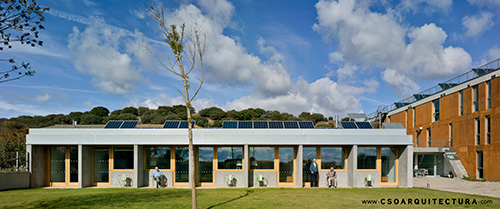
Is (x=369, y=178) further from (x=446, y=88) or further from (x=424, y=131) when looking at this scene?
(x=424, y=131)

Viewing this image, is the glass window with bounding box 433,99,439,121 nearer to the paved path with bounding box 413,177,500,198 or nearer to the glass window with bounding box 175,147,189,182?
the paved path with bounding box 413,177,500,198

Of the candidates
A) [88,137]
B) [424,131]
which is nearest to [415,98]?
[424,131]

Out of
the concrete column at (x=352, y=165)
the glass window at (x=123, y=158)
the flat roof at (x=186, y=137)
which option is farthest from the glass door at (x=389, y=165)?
the glass window at (x=123, y=158)

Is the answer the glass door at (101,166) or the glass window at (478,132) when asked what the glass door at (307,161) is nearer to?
the glass door at (101,166)

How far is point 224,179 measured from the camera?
20266mm

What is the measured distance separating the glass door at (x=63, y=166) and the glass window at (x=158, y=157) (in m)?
4.12

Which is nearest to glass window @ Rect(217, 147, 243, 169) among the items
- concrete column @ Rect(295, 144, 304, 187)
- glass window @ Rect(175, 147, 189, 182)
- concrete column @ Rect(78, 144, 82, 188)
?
glass window @ Rect(175, 147, 189, 182)

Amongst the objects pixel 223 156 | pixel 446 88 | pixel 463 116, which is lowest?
pixel 223 156

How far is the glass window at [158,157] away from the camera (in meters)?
20.5

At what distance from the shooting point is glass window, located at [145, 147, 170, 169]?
2048 centimetres

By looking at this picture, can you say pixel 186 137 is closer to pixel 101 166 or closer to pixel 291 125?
pixel 101 166

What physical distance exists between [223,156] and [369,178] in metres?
8.27

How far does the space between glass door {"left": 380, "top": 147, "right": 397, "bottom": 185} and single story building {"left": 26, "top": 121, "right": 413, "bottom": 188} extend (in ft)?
0.18

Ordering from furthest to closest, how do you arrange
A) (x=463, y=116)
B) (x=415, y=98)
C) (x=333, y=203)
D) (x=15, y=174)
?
(x=415, y=98)
(x=463, y=116)
(x=15, y=174)
(x=333, y=203)
